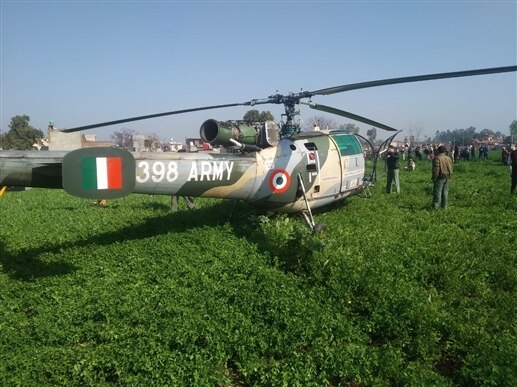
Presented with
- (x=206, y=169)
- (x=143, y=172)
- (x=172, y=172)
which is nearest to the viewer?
(x=143, y=172)

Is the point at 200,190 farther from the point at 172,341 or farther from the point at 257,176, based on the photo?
the point at 172,341

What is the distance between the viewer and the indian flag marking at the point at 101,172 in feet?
18.2

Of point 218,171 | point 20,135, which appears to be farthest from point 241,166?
point 20,135

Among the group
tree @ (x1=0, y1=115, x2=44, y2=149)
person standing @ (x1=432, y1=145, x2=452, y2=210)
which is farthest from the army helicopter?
tree @ (x1=0, y1=115, x2=44, y2=149)

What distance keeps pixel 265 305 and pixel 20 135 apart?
5356 cm

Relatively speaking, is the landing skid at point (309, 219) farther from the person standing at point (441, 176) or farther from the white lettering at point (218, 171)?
the person standing at point (441, 176)

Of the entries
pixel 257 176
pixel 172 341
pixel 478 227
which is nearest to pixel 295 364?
pixel 172 341

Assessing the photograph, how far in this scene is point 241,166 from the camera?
7625mm

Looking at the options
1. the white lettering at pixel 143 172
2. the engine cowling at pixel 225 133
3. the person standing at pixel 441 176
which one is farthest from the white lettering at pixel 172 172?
the person standing at pixel 441 176

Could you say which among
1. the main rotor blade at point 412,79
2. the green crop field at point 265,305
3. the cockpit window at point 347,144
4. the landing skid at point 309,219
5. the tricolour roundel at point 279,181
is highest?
the main rotor blade at point 412,79

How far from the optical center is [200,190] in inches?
284

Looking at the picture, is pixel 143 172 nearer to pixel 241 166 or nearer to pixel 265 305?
pixel 241 166

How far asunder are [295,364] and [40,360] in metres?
2.62

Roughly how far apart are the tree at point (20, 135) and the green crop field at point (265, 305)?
44520 mm
